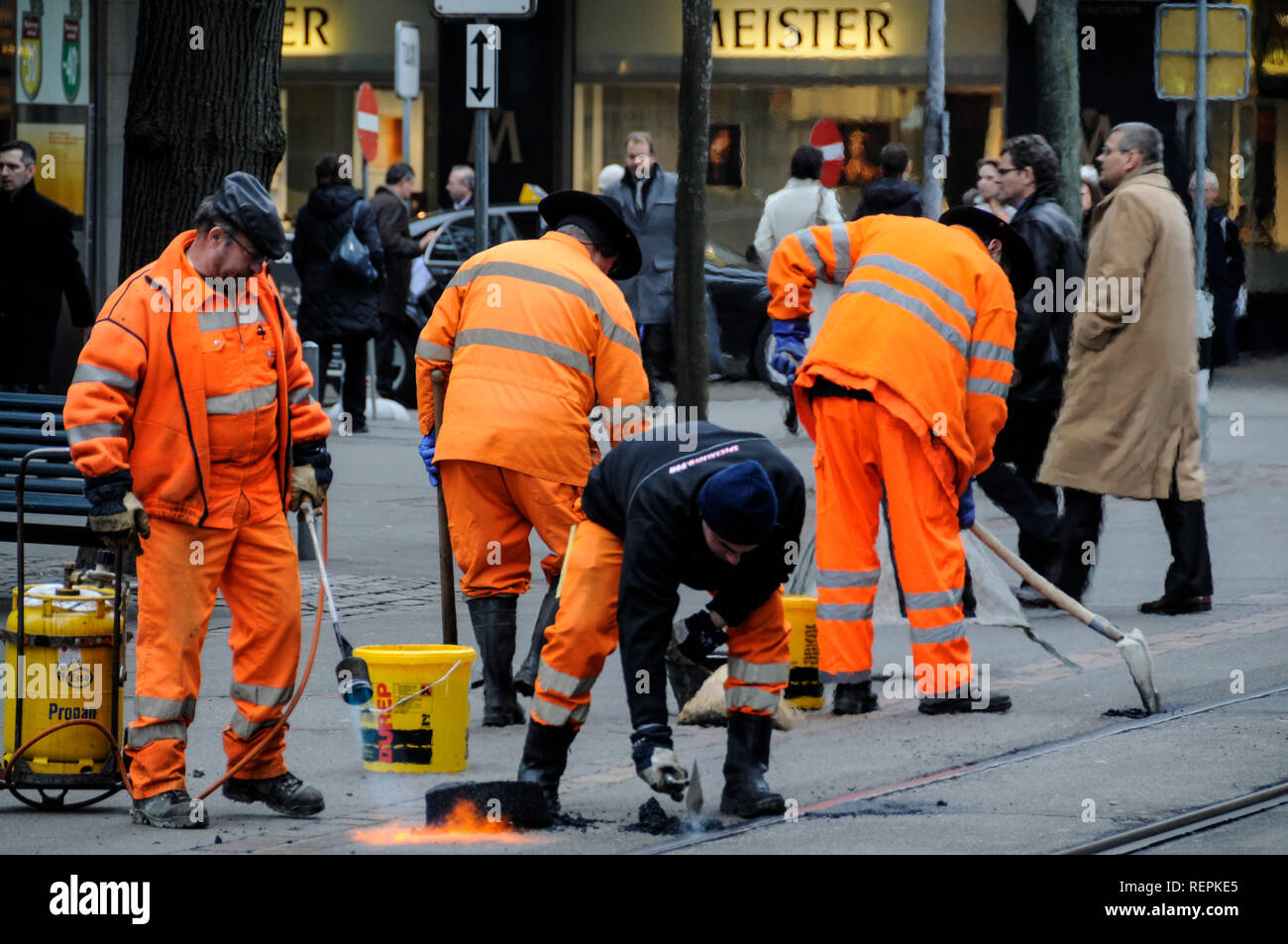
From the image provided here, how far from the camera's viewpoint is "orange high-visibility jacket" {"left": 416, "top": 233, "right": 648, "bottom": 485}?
7086mm

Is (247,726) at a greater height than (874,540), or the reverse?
(874,540)

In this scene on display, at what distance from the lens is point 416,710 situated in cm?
654

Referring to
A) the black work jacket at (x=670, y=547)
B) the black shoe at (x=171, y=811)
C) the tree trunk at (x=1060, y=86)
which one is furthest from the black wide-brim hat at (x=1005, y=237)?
the tree trunk at (x=1060, y=86)

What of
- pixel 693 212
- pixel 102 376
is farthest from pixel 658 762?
pixel 693 212

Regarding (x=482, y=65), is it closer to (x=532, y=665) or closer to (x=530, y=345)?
(x=530, y=345)

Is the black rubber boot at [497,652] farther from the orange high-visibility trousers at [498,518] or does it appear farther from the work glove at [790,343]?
the work glove at [790,343]

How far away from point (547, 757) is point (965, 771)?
4.48ft

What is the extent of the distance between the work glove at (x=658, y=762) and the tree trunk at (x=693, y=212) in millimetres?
7573

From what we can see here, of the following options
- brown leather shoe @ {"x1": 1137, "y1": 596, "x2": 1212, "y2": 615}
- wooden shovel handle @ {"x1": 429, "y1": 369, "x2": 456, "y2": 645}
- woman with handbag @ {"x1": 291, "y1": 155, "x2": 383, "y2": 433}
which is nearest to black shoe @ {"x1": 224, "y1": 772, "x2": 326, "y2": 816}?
wooden shovel handle @ {"x1": 429, "y1": 369, "x2": 456, "y2": 645}

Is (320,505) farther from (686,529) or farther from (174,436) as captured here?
(686,529)

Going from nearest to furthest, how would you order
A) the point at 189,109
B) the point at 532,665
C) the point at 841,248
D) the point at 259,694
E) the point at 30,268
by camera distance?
the point at 259,694, the point at 841,248, the point at 532,665, the point at 189,109, the point at 30,268

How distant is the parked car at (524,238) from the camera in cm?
1752

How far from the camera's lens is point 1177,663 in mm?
8328

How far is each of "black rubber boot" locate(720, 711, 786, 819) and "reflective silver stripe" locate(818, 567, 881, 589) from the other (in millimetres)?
1394
